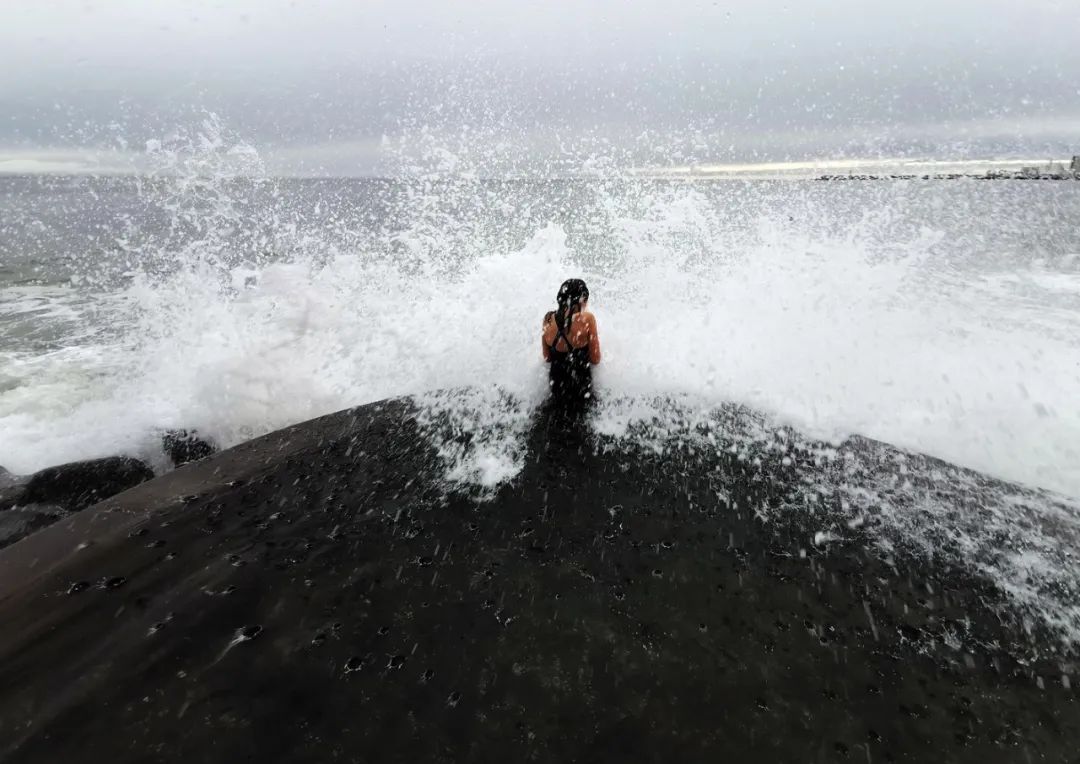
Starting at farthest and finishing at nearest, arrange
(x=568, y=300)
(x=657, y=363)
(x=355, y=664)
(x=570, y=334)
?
(x=657, y=363), (x=570, y=334), (x=568, y=300), (x=355, y=664)

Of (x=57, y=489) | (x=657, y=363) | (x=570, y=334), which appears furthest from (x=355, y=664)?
(x=657, y=363)

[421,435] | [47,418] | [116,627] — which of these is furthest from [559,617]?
[47,418]

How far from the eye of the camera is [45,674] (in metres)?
2.65

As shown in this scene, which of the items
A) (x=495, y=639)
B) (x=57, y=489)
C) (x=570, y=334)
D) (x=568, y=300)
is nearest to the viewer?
(x=495, y=639)

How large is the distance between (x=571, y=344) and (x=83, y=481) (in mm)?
4512

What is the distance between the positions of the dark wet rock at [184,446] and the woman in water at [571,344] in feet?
12.1

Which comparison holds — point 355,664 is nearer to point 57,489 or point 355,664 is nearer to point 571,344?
point 571,344

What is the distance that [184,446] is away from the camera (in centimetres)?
630

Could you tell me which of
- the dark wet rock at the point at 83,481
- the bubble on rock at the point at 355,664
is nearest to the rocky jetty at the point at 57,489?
the dark wet rock at the point at 83,481

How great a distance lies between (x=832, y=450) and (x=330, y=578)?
4017 mm

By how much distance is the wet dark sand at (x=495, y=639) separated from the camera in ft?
7.72

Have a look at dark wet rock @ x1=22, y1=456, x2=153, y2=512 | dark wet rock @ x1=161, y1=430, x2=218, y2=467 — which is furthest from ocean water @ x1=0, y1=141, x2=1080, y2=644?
dark wet rock @ x1=22, y1=456, x2=153, y2=512

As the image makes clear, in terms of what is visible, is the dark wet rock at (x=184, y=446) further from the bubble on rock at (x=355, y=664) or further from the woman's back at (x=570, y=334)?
the bubble on rock at (x=355, y=664)

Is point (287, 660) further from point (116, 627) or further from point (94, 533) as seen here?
point (94, 533)
